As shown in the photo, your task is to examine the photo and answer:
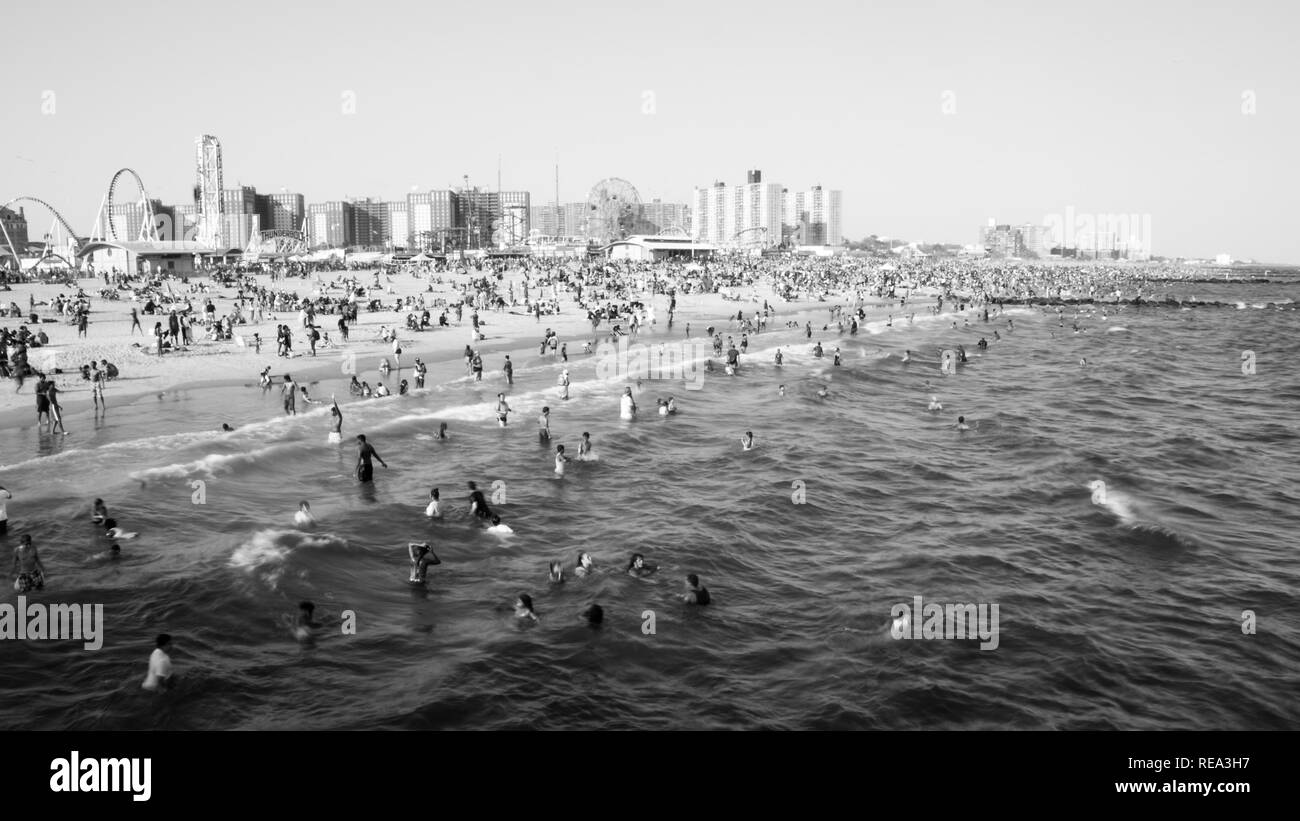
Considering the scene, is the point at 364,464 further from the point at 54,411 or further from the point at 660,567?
the point at 54,411

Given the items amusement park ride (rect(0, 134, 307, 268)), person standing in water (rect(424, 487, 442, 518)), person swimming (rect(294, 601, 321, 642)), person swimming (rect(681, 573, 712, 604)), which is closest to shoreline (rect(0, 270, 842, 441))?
person standing in water (rect(424, 487, 442, 518))

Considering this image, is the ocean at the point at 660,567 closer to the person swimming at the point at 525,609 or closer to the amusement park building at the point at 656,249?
the person swimming at the point at 525,609

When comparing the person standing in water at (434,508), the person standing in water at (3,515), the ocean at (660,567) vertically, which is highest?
the person standing in water at (3,515)

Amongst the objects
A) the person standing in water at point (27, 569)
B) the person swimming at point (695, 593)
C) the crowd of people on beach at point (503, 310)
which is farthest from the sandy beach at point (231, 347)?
the person swimming at point (695, 593)

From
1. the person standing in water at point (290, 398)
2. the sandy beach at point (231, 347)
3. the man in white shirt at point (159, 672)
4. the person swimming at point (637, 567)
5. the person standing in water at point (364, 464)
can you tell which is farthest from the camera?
the sandy beach at point (231, 347)

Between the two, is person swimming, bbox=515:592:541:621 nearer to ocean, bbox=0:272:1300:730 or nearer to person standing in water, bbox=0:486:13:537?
ocean, bbox=0:272:1300:730
